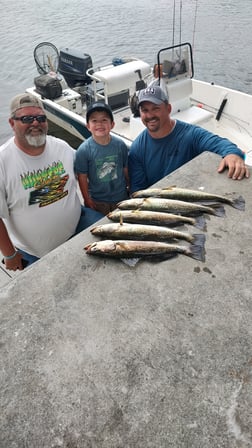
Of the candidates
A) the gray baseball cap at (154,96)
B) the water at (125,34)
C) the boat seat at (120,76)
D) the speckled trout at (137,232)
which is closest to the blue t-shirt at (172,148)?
the gray baseball cap at (154,96)

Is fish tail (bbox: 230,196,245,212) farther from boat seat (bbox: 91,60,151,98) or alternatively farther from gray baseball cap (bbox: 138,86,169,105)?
boat seat (bbox: 91,60,151,98)

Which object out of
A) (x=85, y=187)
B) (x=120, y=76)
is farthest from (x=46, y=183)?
(x=120, y=76)

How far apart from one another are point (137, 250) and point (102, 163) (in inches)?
73.1

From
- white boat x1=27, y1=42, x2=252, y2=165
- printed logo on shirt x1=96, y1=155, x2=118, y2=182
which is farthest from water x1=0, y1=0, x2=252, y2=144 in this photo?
Result: printed logo on shirt x1=96, y1=155, x2=118, y2=182

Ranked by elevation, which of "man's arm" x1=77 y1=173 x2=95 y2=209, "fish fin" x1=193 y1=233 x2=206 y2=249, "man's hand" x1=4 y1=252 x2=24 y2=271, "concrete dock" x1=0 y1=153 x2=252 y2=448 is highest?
"fish fin" x1=193 y1=233 x2=206 y2=249

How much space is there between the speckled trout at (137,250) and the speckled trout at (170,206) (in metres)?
0.43

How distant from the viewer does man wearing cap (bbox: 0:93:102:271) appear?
3277 mm

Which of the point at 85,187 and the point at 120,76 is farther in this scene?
the point at 120,76

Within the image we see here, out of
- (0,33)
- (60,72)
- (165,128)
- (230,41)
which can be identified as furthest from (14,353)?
(0,33)

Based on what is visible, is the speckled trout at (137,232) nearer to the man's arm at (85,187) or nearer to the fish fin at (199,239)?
the fish fin at (199,239)

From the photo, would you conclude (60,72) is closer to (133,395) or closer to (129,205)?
(129,205)

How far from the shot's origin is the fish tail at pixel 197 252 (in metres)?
2.15

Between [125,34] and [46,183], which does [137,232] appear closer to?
[46,183]

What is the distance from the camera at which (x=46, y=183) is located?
3.49 m
